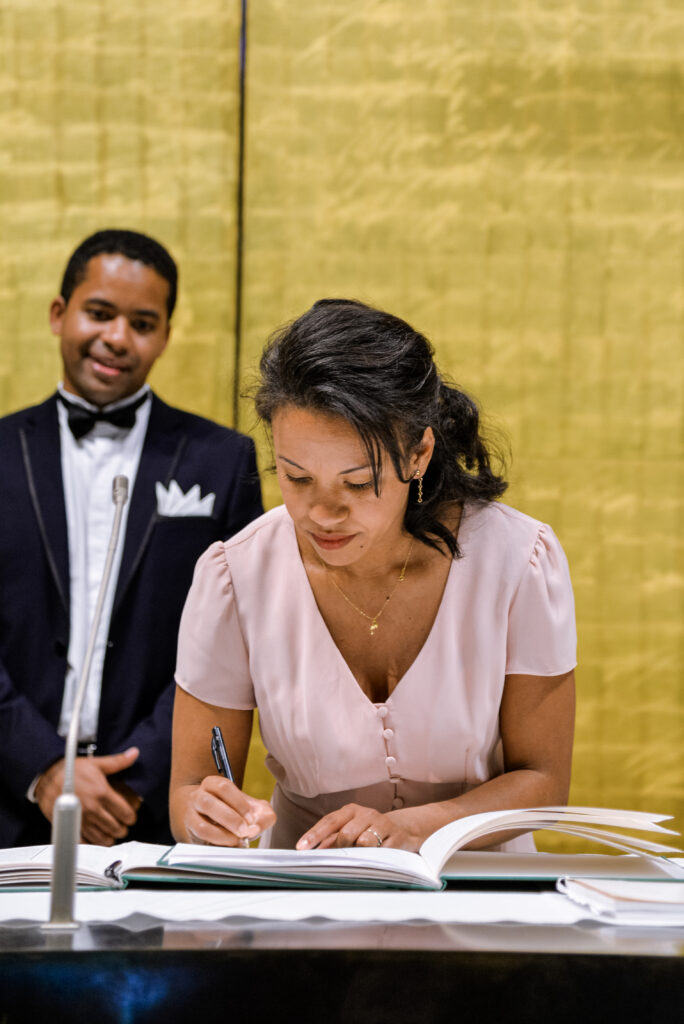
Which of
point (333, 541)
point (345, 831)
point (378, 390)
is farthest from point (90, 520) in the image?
point (345, 831)

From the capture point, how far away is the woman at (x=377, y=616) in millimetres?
1489

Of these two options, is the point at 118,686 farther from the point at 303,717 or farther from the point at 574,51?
the point at 574,51

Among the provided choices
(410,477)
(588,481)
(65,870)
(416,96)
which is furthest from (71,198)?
(65,870)

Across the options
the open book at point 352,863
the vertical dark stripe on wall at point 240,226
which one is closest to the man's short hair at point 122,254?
the vertical dark stripe on wall at point 240,226

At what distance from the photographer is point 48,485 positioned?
2430 mm

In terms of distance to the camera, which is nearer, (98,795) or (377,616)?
(377,616)

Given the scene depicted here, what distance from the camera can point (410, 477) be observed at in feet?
5.12

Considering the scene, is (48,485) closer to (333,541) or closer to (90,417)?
(90,417)

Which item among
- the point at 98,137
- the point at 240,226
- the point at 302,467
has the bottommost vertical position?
the point at 302,467

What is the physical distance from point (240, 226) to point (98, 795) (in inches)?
68.3

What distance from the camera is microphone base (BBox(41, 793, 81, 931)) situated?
964 mm

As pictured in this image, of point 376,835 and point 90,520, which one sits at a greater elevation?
point 90,520

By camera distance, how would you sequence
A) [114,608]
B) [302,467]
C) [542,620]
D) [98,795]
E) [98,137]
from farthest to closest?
1. [98,137]
2. [114,608]
3. [98,795]
4. [542,620]
5. [302,467]

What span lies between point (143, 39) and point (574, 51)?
127 cm
